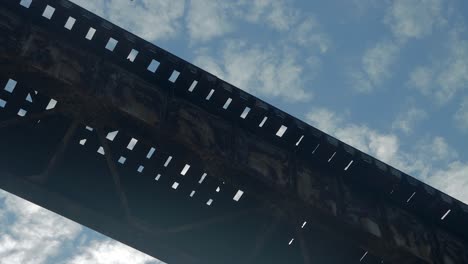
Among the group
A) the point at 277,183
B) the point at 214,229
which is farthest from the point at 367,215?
the point at 214,229

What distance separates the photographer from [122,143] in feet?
24.0

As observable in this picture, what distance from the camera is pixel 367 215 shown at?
804 centimetres

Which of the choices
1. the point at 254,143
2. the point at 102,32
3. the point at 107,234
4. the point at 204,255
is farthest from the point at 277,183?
the point at 102,32

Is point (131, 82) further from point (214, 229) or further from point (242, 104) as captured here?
point (214, 229)

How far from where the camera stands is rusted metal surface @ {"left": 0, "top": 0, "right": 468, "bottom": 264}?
6816 mm

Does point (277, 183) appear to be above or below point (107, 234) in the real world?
above

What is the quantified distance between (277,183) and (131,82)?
9.28ft

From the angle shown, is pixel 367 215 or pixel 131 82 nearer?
pixel 131 82

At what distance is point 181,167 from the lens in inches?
297

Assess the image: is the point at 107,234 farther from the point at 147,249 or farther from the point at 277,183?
the point at 277,183

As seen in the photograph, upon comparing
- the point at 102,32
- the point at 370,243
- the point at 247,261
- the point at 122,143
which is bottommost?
the point at 247,261

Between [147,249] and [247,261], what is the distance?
70.3 inches

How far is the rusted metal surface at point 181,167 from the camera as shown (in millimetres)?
6816

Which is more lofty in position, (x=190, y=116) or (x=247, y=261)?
(x=190, y=116)
